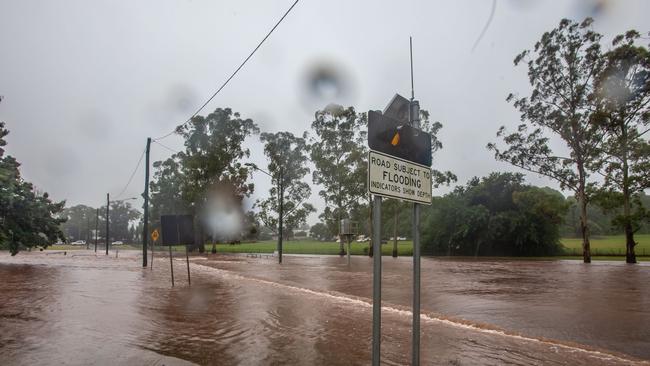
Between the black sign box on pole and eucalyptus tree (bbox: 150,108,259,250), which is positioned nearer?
the black sign box on pole

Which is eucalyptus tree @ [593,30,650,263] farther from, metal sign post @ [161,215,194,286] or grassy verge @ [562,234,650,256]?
metal sign post @ [161,215,194,286]

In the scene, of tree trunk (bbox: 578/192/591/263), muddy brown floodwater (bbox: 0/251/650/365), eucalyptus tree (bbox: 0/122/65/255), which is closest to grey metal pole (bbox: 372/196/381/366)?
muddy brown floodwater (bbox: 0/251/650/365)

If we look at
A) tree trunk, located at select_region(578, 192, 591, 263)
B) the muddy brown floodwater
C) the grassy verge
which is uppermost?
tree trunk, located at select_region(578, 192, 591, 263)

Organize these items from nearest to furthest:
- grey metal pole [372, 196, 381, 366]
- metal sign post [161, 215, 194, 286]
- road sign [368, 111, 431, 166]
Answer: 1. grey metal pole [372, 196, 381, 366]
2. road sign [368, 111, 431, 166]
3. metal sign post [161, 215, 194, 286]

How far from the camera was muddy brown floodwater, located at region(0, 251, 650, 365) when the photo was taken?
20.3ft

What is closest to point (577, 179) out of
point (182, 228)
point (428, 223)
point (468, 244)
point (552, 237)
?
point (552, 237)

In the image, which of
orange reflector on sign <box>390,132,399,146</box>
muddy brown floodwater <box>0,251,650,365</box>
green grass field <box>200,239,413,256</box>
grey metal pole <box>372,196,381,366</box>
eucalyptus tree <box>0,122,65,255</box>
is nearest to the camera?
grey metal pole <box>372,196,381,366</box>

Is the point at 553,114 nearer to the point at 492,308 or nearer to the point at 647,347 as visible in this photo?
the point at 492,308

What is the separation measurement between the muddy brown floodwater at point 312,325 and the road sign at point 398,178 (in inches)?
119

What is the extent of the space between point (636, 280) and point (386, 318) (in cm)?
1232

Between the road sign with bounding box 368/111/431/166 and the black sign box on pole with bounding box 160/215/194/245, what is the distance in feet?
41.8

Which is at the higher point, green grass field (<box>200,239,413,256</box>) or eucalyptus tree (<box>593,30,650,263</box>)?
eucalyptus tree (<box>593,30,650,263</box>)

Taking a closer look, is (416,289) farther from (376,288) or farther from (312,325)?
(312,325)

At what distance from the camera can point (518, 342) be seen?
7066 mm
